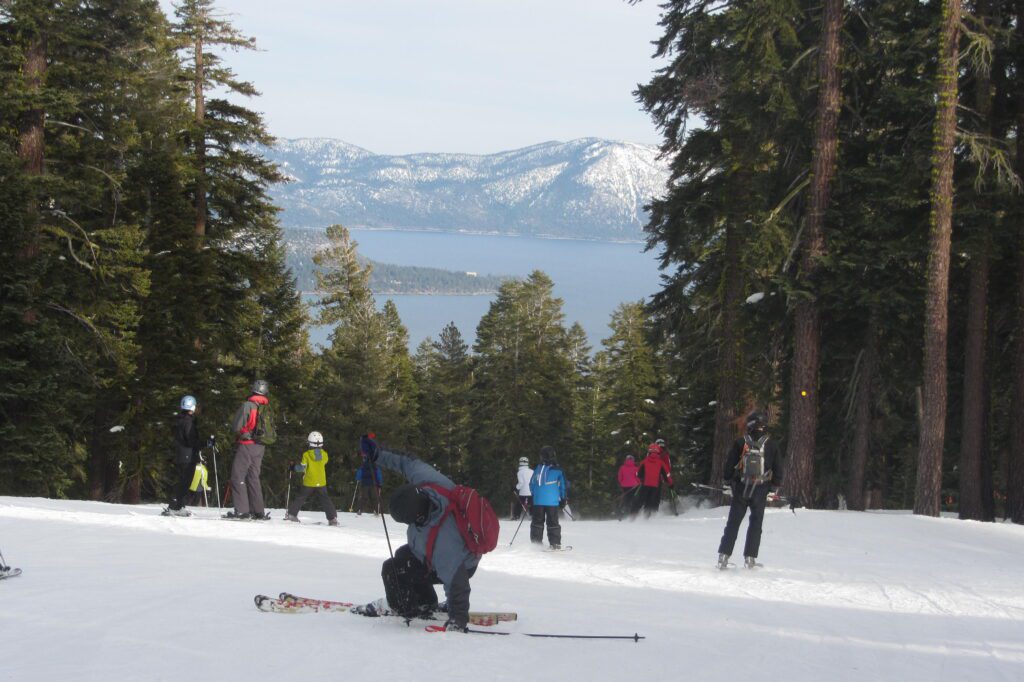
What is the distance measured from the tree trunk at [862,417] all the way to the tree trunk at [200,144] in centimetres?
1794

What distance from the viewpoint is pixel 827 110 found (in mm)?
19953

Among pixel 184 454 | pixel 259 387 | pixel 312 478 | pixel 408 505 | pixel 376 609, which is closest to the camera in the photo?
pixel 408 505

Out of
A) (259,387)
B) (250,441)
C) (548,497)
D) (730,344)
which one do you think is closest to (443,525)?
(548,497)

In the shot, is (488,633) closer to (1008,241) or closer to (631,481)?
(631,481)

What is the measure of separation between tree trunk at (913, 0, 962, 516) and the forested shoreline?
0.04 metres

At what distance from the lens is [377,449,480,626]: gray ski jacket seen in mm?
7125

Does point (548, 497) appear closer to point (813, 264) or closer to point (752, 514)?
point (752, 514)

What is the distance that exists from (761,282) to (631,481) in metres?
5.61

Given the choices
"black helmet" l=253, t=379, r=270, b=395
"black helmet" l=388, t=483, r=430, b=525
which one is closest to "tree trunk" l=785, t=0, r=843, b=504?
"black helmet" l=253, t=379, r=270, b=395

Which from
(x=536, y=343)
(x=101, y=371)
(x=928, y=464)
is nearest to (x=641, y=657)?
(x=928, y=464)

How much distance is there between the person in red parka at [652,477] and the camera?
827 inches

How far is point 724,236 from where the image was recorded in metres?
25.3

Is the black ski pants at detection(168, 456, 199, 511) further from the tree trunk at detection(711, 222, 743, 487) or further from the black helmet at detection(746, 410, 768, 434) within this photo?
the tree trunk at detection(711, 222, 743, 487)

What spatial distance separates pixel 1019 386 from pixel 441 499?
52.2 feet
